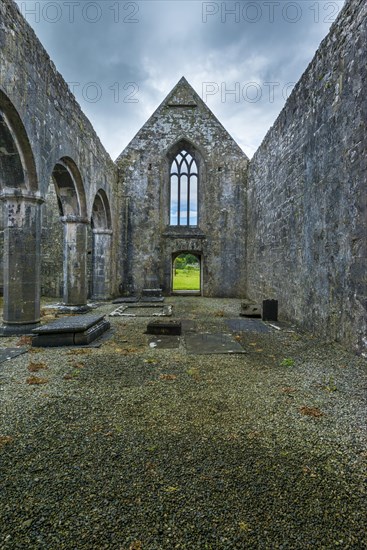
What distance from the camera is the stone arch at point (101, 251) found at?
12195 mm

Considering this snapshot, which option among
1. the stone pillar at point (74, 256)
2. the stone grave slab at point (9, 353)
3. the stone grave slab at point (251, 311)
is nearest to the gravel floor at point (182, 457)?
the stone grave slab at point (9, 353)

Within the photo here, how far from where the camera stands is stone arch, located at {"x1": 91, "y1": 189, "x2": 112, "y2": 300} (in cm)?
1220

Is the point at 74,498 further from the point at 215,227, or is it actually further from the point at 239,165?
the point at 239,165

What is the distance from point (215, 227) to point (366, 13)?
10237 mm

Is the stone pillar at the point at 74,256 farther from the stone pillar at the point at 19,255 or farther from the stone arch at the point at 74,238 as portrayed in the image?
the stone pillar at the point at 19,255

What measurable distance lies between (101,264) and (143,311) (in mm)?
4003

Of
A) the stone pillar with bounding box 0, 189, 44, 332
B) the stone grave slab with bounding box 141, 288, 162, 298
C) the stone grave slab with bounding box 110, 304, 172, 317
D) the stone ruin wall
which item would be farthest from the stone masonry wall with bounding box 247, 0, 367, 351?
the stone grave slab with bounding box 141, 288, 162, 298

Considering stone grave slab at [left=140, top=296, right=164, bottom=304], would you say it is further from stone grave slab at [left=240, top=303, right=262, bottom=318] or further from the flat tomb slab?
the flat tomb slab

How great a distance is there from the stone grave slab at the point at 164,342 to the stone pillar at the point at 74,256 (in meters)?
4.14

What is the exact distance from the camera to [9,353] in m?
4.38

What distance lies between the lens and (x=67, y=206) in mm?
8633

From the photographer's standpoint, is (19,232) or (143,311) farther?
(143,311)

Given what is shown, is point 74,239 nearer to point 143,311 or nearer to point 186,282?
point 143,311

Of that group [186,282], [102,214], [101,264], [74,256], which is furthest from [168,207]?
[186,282]
